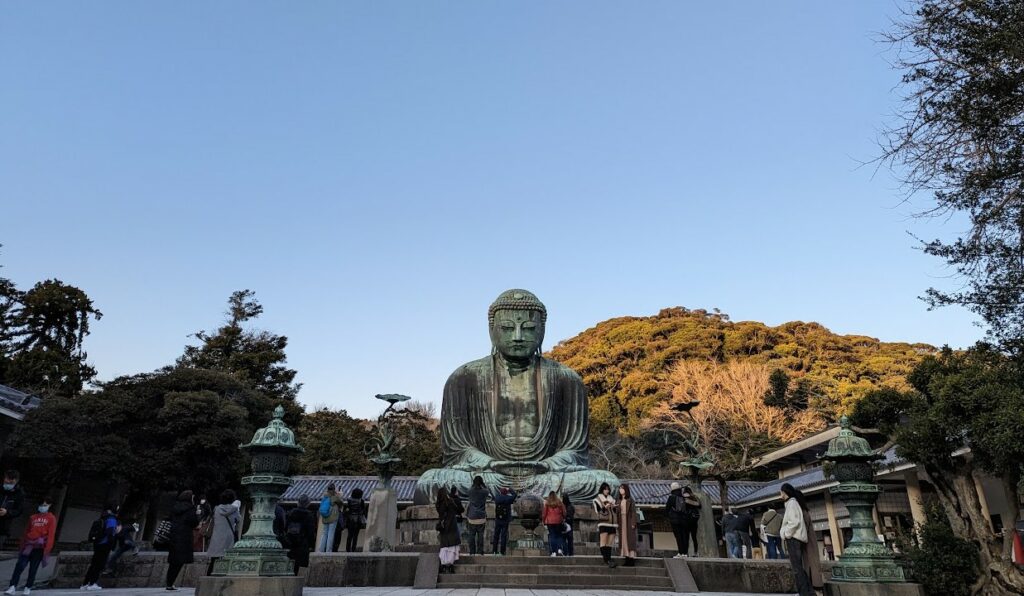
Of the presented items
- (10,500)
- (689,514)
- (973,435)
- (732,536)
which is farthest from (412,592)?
(732,536)

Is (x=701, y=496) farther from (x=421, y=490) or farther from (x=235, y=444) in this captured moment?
(x=235, y=444)

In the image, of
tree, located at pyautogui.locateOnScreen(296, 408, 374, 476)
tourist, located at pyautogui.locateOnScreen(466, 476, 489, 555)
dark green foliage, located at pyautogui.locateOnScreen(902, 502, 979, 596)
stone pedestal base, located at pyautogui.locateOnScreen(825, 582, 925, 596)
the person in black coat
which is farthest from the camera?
tree, located at pyautogui.locateOnScreen(296, 408, 374, 476)

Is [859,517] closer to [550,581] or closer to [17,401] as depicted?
[550,581]

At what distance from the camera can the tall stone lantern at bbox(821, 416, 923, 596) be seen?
6.95m

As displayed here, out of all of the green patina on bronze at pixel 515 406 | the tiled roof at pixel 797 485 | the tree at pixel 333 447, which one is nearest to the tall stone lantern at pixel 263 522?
the green patina on bronze at pixel 515 406

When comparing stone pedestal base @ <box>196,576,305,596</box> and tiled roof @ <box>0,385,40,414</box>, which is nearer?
stone pedestal base @ <box>196,576,305,596</box>

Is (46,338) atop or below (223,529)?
atop

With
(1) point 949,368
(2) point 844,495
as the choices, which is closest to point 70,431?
(2) point 844,495

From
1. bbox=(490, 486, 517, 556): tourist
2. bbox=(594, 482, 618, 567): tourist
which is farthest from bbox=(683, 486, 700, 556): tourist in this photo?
bbox=(490, 486, 517, 556): tourist

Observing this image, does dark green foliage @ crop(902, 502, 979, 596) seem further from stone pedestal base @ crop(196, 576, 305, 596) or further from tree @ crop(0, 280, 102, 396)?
tree @ crop(0, 280, 102, 396)

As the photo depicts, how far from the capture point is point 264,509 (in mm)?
7238

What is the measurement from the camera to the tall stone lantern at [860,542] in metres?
6.95

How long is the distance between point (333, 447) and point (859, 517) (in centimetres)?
2916

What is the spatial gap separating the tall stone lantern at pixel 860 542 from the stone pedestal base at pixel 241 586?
577 cm
